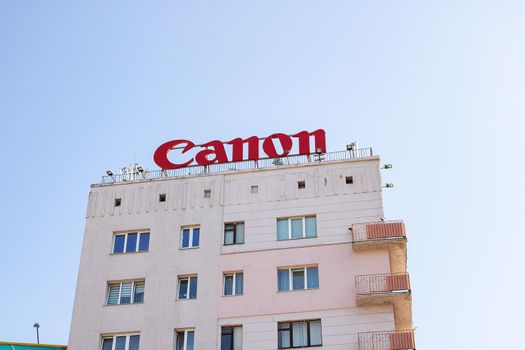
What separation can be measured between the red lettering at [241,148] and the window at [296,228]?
222 inches

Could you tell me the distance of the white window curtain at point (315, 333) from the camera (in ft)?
153

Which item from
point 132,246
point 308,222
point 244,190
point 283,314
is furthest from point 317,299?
point 132,246

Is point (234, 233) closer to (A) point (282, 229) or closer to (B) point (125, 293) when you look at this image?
(A) point (282, 229)

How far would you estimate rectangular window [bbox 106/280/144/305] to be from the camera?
50406 millimetres

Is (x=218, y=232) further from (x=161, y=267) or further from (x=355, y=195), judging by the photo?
(x=355, y=195)

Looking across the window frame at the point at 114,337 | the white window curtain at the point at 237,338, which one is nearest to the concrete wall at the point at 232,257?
the window frame at the point at 114,337

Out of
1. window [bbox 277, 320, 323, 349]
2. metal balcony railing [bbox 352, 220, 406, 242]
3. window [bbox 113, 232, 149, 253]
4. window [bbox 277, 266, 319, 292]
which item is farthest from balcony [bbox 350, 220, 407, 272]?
window [bbox 113, 232, 149, 253]

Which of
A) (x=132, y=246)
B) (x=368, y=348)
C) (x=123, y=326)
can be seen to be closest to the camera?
(x=368, y=348)

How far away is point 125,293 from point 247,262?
27.0ft

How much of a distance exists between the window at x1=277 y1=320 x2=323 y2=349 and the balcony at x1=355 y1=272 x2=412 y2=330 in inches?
121

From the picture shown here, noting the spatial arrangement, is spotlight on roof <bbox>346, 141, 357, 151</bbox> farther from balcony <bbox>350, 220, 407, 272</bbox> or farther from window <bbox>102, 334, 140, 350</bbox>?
window <bbox>102, 334, 140, 350</bbox>

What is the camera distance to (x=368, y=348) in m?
45.0

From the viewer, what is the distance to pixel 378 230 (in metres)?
48.8

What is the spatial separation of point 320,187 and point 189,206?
29.4 feet
